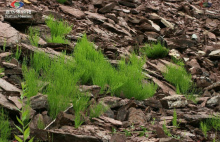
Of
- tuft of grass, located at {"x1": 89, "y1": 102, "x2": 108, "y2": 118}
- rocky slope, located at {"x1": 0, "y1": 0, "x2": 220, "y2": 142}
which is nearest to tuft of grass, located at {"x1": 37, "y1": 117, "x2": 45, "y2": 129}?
rocky slope, located at {"x1": 0, "y1": 0, "x2": 220, "y2": 142}

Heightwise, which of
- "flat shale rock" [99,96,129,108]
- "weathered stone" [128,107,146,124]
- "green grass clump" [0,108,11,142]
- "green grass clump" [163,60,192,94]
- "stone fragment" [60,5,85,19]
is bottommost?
"green grass clump" [163,60,192,94]

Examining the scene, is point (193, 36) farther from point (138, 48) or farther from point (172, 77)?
point (172, 77)

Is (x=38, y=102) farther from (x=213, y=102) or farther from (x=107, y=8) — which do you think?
(x=107, y=8)

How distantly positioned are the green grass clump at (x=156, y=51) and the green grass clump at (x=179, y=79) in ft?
3.85

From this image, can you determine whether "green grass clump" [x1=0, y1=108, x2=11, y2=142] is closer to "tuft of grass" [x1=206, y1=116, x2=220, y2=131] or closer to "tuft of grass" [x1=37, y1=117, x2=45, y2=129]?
"tuft of grass" [x1=37, y1=117, x2=45, y2=129]

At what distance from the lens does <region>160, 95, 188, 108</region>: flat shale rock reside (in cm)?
446

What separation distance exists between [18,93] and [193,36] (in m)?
6.49

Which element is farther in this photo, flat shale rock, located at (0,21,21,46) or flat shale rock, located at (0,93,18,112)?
flat shale rock, located at (0,21,21,46)

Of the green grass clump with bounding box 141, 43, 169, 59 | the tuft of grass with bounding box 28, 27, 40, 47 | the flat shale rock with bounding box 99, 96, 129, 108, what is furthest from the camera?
the green grass clump with bounding box 141, 43, 169, 59

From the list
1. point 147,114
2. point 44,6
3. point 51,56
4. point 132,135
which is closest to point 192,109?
point 147,114

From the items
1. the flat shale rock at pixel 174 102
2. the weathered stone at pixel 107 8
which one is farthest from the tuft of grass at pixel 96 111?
the weathered stone at pixel 107 8

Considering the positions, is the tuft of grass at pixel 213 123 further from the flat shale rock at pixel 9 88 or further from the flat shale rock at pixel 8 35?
the flat shale rock at pixel 8 35

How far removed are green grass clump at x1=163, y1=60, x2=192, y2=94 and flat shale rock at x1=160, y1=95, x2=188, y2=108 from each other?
2.38ft

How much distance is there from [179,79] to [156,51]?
61.5 inches
